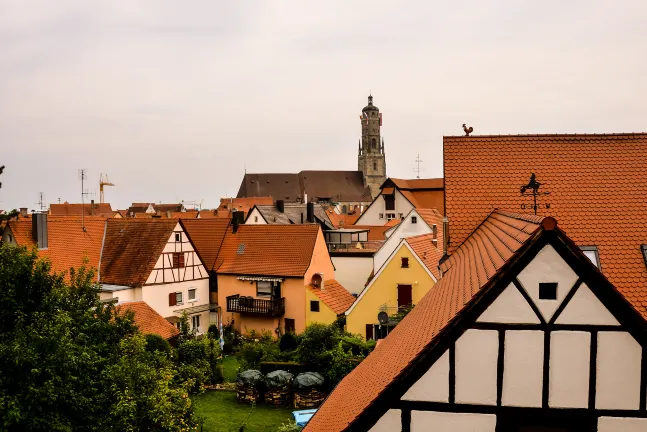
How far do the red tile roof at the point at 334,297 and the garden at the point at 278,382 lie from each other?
5.96 metres

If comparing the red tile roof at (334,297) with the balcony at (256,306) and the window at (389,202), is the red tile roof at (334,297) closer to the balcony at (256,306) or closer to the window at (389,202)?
the balcony at (256,306)

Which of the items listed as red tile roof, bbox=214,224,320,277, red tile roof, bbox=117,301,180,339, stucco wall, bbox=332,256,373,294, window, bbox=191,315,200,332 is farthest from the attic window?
stucco wall, bbox=332,256,373,294

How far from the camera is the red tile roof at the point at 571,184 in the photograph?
1002cm

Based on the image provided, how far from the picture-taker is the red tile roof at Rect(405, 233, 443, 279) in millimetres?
24605

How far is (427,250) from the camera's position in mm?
25938

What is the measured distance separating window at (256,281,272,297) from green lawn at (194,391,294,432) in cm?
1041

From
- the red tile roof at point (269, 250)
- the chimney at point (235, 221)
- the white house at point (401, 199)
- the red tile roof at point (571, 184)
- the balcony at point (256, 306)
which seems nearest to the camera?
the red tile roof at point (571, 184)

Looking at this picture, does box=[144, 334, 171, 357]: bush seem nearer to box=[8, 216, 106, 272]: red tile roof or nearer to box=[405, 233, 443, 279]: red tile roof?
box=[8, 216, 106, 272]: red tile roof

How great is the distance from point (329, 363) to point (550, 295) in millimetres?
17757

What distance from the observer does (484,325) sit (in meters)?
5.85

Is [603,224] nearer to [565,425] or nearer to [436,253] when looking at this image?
[565,425]

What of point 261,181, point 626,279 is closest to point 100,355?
point 626,279

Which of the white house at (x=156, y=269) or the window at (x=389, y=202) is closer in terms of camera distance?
the white house at (x=156, y=269)

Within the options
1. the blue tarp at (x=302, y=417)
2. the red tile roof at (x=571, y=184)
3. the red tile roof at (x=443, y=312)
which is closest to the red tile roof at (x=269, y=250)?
the blue tarp at (x=302, y=417)
